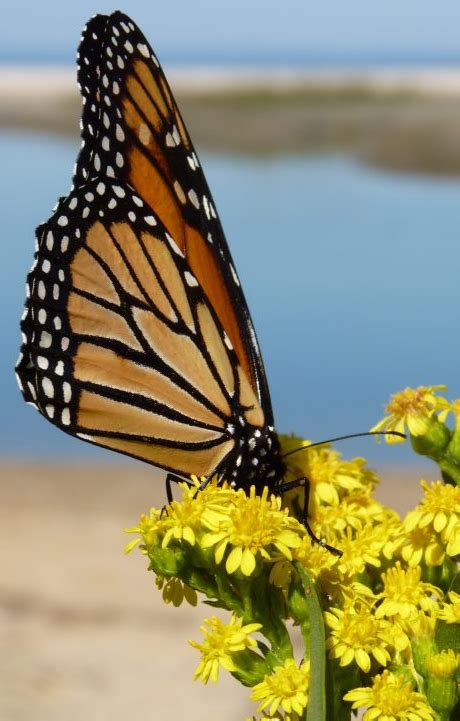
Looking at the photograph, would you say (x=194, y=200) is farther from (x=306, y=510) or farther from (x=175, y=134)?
(x=306, y=510)

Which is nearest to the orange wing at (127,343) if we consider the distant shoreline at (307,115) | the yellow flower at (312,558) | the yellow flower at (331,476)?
the yellow flower at (331,476)

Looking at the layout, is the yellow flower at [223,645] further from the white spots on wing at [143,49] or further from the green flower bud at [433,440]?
the white spots on wing at [143,49]

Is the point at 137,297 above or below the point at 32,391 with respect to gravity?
above

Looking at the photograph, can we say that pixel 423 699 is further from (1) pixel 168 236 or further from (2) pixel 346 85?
(2) pixel 346 85

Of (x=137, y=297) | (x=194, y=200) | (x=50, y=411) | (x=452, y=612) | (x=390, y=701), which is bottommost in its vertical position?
(x=390, y=701)

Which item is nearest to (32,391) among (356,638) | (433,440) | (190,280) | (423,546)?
(190,280)

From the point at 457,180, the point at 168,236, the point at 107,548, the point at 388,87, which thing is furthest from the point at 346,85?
the point at 168,236
